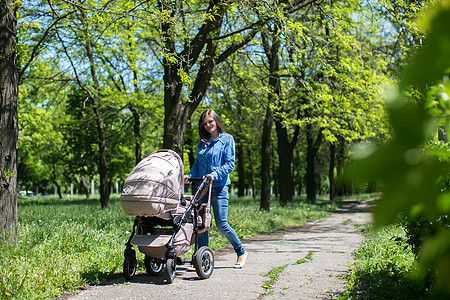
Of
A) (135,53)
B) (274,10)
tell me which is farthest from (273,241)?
(135,53)

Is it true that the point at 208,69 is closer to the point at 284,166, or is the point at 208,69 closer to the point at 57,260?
the point at 57,260

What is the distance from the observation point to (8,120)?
648cm

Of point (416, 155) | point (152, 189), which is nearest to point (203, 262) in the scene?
point (152, 189)

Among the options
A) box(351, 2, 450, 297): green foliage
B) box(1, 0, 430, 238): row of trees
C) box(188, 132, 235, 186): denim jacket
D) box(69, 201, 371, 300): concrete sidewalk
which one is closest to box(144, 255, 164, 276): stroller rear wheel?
box(69, 201, 371, 300): concrete sidewalk

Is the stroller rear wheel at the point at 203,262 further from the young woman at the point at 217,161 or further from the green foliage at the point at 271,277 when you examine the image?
the green foliage at the point at 271,277

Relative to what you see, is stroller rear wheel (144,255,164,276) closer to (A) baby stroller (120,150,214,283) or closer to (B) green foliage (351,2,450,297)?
(A) baby stroller (120,150,214,283)

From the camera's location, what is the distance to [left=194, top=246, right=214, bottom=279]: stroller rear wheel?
5.41 meters

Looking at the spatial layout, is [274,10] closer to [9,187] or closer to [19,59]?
[19,59]

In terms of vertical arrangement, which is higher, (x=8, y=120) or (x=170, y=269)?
(x=8, y=120)

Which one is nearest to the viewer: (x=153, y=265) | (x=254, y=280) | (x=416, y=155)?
(x=416, y=155)

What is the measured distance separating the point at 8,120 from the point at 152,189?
2941 mm

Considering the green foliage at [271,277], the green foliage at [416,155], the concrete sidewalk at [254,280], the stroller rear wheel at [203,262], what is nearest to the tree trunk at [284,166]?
the concrete sidewalk at [254,280]

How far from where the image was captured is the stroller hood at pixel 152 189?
496 cm

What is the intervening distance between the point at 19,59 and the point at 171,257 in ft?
13.8
